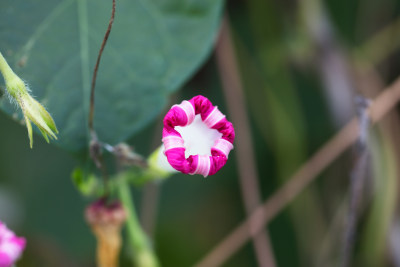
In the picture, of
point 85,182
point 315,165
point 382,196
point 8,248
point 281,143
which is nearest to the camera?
point 8,248

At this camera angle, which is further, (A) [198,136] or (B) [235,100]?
(B) [235,100]

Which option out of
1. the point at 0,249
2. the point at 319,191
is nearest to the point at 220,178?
the point at 319,191

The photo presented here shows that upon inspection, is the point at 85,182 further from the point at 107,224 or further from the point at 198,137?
the point at 198,137

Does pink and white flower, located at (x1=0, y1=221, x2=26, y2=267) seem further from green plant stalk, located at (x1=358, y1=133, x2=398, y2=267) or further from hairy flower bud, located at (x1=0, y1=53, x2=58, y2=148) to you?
green plant stalk, located at (x1=358, y1=133, x2=398, y2=267)

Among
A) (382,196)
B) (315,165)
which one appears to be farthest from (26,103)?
(382,196)

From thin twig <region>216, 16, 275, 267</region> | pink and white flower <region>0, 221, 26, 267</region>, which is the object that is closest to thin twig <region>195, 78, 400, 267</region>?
thin twig <region>216, 16, 275, 267</region>

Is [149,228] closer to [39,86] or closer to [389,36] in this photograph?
[39,86]
